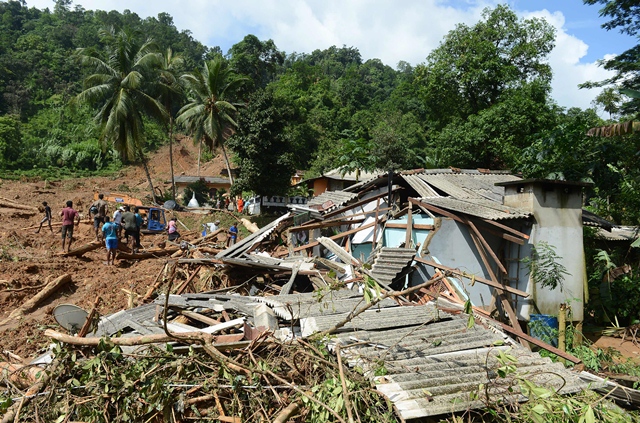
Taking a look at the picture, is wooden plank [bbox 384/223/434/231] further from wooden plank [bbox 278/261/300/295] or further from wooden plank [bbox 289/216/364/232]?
wooden plank [bbox 278/261/300/295]

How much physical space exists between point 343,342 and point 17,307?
7.72 meters

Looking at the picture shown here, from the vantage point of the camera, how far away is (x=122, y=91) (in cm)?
2247

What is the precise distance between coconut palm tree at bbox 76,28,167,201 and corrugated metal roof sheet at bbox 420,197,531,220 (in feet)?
59.0

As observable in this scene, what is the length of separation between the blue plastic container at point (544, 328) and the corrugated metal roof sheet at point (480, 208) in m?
2.06

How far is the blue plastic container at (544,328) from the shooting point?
8.39 metres

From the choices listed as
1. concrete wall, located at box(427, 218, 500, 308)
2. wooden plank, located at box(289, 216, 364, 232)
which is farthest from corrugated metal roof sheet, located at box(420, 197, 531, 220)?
wooden plank, located at box(289, 216, 364, 232)

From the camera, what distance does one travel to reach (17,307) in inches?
353

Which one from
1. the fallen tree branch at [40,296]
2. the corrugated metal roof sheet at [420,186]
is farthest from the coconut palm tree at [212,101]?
the fallen tree branch at [40,296]

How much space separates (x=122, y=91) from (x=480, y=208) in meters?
19.6

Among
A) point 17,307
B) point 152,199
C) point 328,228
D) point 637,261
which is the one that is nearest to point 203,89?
point 152,199

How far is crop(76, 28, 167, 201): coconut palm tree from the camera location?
22266mm

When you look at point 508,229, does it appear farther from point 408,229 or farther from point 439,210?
point 408,229

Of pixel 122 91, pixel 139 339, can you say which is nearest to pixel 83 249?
pixel 139 339

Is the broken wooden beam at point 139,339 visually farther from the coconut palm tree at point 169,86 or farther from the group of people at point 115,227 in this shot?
the coconut palm tree at point 169,86
